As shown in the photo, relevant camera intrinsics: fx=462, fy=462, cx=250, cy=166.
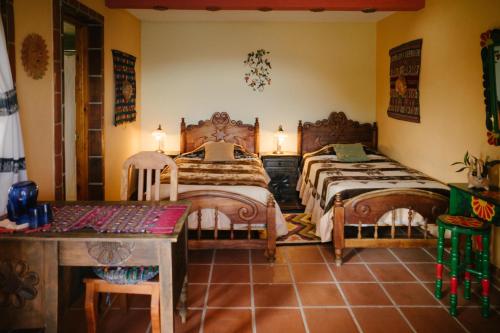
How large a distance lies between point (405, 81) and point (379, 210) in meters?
2.07

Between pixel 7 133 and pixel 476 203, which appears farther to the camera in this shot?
pixel 476 203

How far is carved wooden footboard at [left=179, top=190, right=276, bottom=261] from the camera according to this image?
12.4ft

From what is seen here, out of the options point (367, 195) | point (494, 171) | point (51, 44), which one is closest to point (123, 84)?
point (51, 44)

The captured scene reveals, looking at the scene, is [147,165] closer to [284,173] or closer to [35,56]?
[35,56]

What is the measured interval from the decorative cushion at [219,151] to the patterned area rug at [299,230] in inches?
40.2

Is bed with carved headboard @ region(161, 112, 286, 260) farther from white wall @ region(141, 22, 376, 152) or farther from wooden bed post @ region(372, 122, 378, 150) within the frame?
wooden bed post @ region(372, 122, 378, 150)

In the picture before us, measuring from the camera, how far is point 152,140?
20.8 ft

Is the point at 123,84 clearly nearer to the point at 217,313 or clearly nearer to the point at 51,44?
the point at 51,44

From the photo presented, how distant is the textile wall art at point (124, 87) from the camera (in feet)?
16.8

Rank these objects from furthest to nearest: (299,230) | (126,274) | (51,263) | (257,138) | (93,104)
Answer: (257,138)
(299,230)
(93,104)
(126,274)
(51,263)

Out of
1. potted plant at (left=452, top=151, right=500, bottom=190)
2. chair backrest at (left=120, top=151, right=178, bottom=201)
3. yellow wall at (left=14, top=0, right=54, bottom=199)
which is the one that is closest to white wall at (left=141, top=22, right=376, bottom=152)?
yellow wall at (left=14, top=0, right=54, bottom=199)

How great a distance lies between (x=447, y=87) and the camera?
14.4 feet

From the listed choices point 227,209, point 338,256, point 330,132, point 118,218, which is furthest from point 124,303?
point 330,132

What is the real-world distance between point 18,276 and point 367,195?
2688mm
